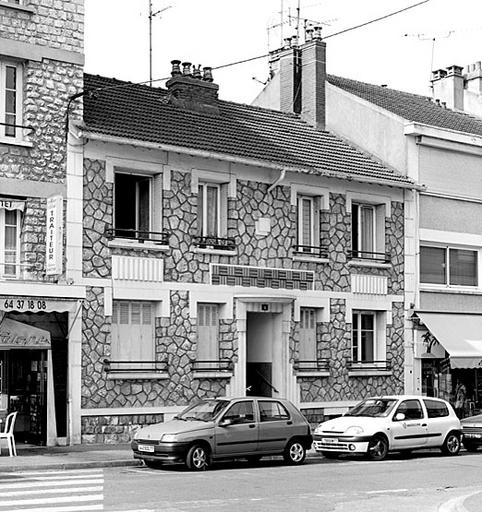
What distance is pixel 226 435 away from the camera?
19688mm

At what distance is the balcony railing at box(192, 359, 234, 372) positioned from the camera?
81.5 feet

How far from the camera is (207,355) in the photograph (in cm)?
2523

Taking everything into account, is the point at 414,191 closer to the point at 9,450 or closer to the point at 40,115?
the point at 40,115

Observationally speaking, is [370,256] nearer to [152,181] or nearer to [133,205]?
[152,181]

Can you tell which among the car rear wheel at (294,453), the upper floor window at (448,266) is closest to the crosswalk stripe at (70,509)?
the car rear wheel at (294,453)

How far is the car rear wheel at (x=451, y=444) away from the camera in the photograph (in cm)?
2327

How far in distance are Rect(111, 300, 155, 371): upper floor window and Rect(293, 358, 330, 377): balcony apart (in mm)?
4254

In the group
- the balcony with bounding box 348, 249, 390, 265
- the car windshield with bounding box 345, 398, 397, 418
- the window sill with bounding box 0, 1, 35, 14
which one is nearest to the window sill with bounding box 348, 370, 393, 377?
the balcony with bounding box 348, 249, 390, 265

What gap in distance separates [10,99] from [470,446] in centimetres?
1322

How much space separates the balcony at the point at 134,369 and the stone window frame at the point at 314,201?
502 cm

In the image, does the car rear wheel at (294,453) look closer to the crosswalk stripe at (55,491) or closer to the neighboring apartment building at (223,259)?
the neighboring apartment building at (223,259)

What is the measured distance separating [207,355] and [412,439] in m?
5.48

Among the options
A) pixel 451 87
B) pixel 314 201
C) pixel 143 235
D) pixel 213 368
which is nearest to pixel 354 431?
pixel 213 368

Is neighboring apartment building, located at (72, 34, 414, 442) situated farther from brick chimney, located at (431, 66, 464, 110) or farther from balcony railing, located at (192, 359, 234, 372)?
brick chimney, located at (431, 66, 464, 110)
